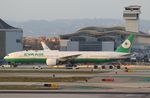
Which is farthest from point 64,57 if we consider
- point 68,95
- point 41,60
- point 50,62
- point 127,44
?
point 68,95

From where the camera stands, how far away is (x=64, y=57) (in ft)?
428

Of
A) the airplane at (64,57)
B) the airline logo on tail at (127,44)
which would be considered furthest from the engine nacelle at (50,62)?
the airline logo on tail at (127,44)

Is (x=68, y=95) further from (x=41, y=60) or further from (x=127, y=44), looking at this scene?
(x=127, y=44)

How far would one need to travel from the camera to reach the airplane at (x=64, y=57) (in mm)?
126438

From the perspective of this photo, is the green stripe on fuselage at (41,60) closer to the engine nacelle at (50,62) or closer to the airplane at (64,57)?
the airplane at (64,57)

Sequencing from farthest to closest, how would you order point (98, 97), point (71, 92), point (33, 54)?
point (33, 54) → point (71, 92) → point (98, 97)

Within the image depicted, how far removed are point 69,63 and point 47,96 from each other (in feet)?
283

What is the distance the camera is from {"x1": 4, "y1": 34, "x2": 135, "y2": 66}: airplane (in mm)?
126438

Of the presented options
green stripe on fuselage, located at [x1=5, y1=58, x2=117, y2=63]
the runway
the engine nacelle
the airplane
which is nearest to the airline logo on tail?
the airplane

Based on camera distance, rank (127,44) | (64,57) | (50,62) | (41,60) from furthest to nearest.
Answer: (127,44)
(64,57)
(41,60)
(50,62)

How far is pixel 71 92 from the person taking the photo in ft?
164

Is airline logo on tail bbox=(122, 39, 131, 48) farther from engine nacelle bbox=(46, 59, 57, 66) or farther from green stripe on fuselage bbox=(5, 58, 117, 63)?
engine nacelle bbox=(46, 59, 57, 66)

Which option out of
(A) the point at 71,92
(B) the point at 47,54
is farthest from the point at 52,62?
(A) the point at 71,92

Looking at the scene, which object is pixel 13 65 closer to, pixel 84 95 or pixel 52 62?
pixel 52 62
